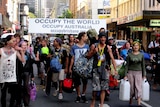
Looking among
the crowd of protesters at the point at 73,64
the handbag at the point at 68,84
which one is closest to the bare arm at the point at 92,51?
the crowd of protesters at the point at 73,64

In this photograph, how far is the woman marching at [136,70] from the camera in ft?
34.2

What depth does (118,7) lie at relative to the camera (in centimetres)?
6812

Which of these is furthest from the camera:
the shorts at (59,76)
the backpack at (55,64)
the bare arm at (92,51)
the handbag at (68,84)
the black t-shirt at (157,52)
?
the black t-shirt at (157,52)

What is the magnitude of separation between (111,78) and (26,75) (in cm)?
310

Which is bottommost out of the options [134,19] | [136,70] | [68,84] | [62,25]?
[68,84]

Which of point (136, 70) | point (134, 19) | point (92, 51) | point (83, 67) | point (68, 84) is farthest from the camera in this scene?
point (134, 19)

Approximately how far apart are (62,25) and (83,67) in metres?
9.64

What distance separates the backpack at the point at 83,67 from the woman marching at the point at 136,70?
88cm

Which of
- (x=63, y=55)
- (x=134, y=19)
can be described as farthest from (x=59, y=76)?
(x=134, y=19)

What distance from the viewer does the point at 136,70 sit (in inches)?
412

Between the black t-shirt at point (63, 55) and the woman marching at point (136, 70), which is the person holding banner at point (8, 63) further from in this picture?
the black t-shirt at point (63, 55)

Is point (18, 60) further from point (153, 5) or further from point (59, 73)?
point (153, 5)

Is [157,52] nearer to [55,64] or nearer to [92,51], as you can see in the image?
[55,64]

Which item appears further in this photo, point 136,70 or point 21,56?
point 136,70
